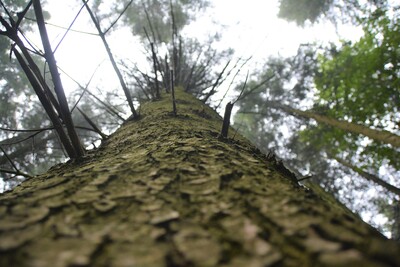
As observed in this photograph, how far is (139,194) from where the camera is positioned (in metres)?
0.86

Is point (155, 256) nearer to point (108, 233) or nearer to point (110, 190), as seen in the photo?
point (108, 233)

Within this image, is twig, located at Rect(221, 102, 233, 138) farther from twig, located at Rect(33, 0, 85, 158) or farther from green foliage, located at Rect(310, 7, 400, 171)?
green foliage, located at Rect(310, 7, 400, 171)

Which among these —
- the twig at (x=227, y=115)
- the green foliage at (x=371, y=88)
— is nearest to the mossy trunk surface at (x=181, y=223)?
the twig at (x=227, y=115)

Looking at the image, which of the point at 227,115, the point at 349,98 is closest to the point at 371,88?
the point at 349,98

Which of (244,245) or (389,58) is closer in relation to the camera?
(244,245)

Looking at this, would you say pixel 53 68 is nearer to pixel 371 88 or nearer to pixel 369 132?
pixel 369 132

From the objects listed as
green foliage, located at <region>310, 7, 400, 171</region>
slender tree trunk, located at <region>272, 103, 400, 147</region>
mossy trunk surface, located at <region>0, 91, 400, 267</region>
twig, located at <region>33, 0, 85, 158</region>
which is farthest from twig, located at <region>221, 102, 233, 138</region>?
green foliage, located at <region>310, 7, 400, 171</region>

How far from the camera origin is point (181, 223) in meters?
0.70

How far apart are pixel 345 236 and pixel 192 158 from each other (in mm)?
681

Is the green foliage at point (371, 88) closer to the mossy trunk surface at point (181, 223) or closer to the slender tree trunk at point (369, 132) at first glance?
the slender tree trunk at point (369, 132)

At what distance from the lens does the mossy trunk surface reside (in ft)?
1.83

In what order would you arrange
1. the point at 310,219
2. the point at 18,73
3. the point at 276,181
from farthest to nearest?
the point at 18,73 → the point at 276,181 → the point at 310,219

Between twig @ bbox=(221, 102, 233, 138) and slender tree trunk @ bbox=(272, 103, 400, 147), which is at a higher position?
slender tree trunk @ bbox=(272, 103, 400, 147)

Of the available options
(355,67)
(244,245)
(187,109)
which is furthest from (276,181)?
(355,67)
